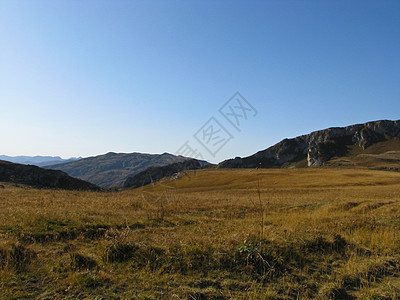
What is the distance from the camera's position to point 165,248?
6922 millimetres

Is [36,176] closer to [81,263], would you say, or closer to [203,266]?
[81,263]

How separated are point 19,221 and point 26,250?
4.14 metres

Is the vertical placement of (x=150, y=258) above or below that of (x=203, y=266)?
above

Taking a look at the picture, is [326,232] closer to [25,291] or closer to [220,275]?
[220,275]

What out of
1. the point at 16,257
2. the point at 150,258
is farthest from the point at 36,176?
the point at 150,258

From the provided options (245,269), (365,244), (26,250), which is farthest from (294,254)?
(26,250)

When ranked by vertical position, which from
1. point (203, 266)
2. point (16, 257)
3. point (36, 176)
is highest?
point (36, 176)

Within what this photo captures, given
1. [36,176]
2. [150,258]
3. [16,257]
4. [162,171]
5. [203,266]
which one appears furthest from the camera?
[162,171]

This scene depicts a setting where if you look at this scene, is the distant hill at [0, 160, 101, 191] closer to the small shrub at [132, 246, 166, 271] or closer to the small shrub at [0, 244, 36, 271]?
the small shrub at [0, 244, 36, 271]

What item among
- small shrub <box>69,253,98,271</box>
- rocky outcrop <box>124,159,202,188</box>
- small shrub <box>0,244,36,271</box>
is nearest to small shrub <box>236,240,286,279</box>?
small shrub <box>69,253,98,271</box>

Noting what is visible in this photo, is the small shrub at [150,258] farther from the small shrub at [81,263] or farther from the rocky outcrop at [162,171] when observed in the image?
the rocky outcrop at [162,171]

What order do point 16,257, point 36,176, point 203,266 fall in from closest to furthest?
point 16,257 < point 203,266 < point 36,176

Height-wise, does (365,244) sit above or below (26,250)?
below

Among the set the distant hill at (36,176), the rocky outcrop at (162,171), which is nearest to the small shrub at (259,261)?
the distant hill at (36,176)
